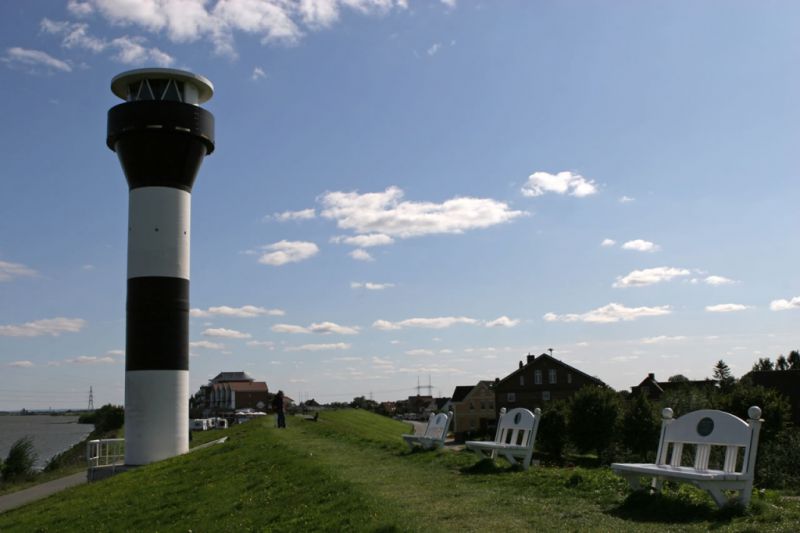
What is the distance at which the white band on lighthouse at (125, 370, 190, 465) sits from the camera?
27609 millimetres

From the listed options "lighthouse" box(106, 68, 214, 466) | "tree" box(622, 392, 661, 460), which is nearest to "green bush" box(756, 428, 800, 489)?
"tree" box(622, 392, 661, 460)

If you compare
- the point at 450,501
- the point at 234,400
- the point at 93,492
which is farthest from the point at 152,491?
the point at 234,400

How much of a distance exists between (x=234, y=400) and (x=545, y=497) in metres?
130

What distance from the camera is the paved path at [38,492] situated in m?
24.5

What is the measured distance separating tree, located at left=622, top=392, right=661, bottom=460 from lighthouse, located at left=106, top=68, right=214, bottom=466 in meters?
23.4

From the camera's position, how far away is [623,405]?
4312cm

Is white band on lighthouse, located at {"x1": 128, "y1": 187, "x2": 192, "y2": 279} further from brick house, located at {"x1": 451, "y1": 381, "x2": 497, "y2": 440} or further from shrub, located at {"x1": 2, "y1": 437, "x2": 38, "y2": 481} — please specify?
Result: brick house, located at {"x1": 451, "y1": 381, "x2": 497, "y2": 440}

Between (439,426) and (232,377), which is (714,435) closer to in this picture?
(439,426)

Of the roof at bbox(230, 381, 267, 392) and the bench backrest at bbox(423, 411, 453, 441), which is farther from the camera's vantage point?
the roof at bbox(230, 381, 267, 392)

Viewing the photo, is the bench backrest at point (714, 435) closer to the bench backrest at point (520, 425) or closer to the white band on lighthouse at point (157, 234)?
the bench backrest at point (520, 425)

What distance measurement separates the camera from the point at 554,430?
44344 mm

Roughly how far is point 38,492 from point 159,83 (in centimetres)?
1630

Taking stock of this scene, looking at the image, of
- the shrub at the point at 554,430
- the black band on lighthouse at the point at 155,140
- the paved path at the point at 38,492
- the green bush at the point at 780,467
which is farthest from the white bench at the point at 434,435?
the shrub at the point at 554,430

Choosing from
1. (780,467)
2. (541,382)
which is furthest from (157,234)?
(541,382)
